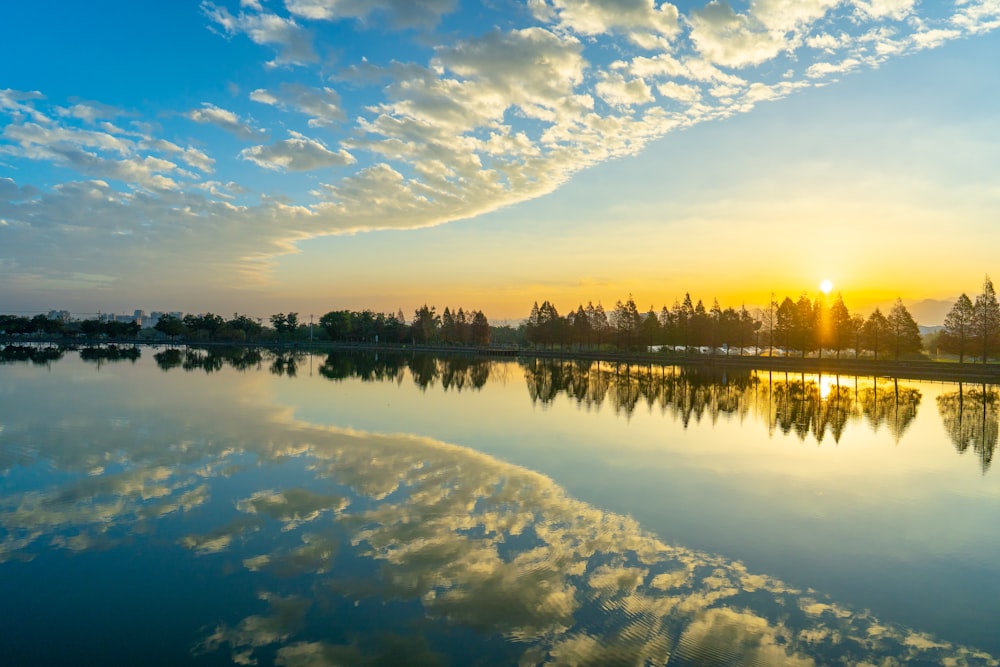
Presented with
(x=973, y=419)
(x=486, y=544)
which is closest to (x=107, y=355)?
(x=486, y=544)

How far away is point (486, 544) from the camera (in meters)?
9.39

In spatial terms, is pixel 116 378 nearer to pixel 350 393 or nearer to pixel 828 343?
pixel 350 393

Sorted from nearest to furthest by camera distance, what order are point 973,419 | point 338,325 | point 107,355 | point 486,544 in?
point 486,544 → point 973,419 → point 107,355 → point 338,325

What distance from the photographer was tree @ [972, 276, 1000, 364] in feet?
183

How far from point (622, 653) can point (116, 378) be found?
4077cm

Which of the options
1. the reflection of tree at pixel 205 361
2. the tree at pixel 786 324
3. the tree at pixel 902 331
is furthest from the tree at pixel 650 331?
the reflection of tree at pixel 205 361

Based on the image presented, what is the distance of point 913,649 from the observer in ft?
21.8

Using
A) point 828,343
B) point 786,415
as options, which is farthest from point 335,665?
point 828,343

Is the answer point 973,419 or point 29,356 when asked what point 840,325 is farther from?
point 29,356

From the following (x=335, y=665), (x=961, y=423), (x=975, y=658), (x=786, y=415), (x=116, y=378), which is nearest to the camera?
(x=335, y=665)

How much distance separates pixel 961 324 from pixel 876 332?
10430 mm

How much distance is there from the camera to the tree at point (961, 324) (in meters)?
56.8

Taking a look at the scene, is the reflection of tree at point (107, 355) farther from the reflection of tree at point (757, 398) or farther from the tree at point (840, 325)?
the tree at point (840, 325)

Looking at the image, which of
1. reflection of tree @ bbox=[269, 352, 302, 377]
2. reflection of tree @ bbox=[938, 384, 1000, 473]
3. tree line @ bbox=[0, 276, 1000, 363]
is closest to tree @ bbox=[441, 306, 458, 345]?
tree line @ bbox=[0, 276, 1000, 363]
